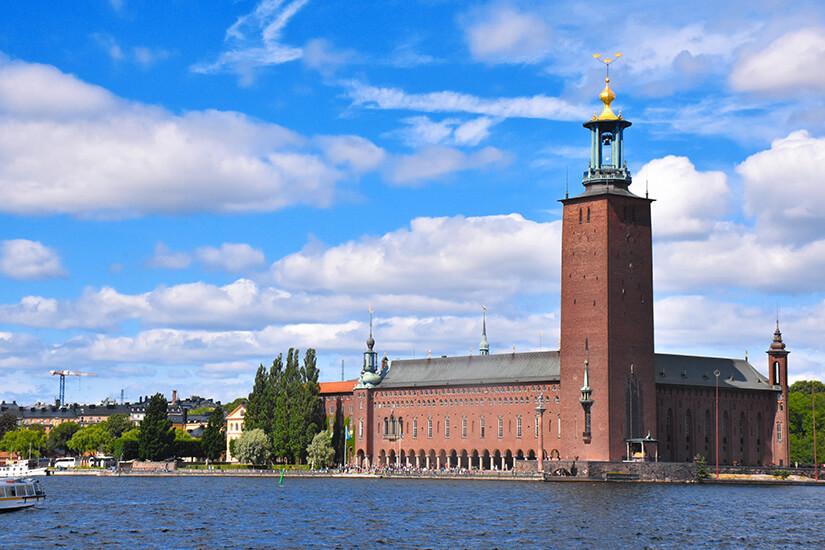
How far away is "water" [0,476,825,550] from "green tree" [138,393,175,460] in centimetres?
2620

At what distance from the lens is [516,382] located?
120m

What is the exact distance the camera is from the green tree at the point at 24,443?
158 m

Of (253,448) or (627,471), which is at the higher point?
(253,448)

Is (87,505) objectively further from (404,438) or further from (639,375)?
(404,438)

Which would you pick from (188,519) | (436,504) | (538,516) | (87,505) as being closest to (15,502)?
(87,505)

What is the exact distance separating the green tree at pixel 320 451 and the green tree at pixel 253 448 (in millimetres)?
4143

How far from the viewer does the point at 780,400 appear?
122 meters

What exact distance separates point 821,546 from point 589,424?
50841mm

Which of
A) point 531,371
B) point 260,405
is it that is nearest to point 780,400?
point 531,371

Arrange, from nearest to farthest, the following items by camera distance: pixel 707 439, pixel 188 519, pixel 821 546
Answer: pixel 821 546, pixel 188 519, pixel 707 439

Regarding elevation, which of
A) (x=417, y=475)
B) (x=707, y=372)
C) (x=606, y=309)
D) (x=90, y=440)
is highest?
(x=606, y=309)

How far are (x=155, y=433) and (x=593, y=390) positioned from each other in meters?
42.5

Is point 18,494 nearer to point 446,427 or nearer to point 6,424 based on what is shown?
point 446,427

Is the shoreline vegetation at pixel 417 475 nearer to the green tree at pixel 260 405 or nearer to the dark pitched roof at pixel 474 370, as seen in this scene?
the green tree at pixel 260 405
